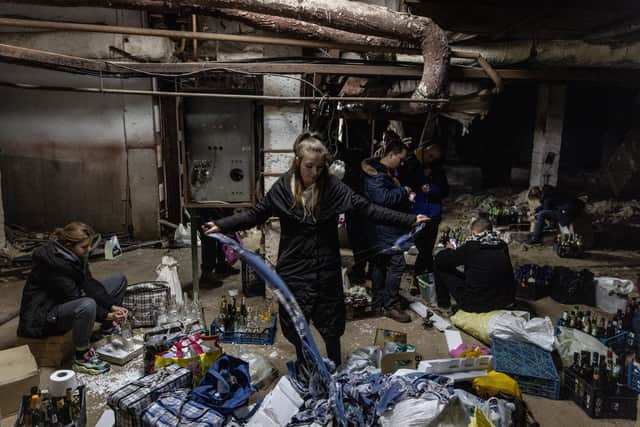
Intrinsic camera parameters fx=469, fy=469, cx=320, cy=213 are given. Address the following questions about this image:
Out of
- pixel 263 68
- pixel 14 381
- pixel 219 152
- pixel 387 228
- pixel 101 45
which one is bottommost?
pixel 14 381

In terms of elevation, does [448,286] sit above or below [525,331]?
above

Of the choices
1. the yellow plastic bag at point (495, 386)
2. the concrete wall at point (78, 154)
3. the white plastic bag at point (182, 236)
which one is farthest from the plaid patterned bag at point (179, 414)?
the concrete wall at point (78, 154)

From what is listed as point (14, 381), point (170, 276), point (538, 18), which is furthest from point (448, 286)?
point (14, 381)

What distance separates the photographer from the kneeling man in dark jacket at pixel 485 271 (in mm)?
5082

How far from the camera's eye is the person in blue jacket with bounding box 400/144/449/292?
247 inches

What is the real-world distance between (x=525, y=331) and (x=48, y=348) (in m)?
4.62

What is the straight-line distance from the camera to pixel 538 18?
4953mm

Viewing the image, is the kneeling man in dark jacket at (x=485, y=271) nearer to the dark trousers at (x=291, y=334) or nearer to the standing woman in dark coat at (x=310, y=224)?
the standing woman in dark coat at (x=310, y=224)

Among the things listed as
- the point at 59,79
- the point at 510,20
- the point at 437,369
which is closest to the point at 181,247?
the point at 59,79

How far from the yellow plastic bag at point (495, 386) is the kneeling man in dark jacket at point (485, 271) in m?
1.34

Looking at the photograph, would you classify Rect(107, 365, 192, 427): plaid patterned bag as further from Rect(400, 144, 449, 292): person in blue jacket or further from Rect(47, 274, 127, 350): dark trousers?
Rect(400, 144, 449, 292): person in blue jacket

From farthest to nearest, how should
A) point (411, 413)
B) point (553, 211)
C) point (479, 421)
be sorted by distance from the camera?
1. point (553, 211)
2. point (411, 413)
3. point (479, 421)

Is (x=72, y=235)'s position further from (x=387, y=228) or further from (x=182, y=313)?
(x=387, y=228)

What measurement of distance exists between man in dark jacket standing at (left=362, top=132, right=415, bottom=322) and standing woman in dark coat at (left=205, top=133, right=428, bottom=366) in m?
1.72
